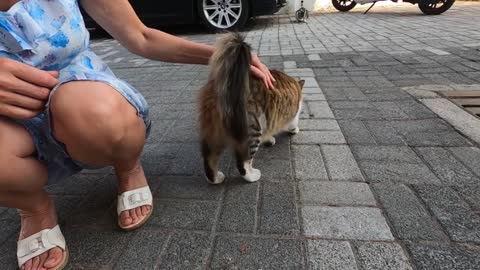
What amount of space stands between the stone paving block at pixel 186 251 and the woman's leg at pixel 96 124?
23 centimetres

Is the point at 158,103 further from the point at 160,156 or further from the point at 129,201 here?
the point at 129,201

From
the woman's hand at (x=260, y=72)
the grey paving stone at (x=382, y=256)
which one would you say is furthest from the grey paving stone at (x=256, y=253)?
the woman's hand at (x=260, y=72)

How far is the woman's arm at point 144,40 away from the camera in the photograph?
5.27ft

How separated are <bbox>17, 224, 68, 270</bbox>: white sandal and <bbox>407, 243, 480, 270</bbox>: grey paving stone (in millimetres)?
1299

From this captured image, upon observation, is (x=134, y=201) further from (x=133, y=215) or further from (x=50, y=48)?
(x=50, y=48)

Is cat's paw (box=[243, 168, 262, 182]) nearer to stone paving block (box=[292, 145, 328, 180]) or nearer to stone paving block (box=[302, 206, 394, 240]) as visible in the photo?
stone paving block (box=[292, 145, 328, 180])

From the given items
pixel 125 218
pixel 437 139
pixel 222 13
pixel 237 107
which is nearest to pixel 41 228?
pixel 125 218

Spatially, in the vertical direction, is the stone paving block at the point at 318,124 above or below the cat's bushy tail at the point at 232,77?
below

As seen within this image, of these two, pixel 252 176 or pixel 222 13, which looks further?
pixel 222 13

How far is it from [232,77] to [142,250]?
2.56 feet

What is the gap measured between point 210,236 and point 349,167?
867 mm

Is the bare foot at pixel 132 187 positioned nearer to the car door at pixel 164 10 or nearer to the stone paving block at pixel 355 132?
the stone paving block at pixel 355 132

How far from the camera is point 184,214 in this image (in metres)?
1.55

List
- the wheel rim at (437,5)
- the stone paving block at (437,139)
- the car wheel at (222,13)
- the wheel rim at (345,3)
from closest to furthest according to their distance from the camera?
the stone paving block at (437,139)
the car wheel at (222,13)
the wheel rim at (437,5)
the wheel rim at (345,3)
